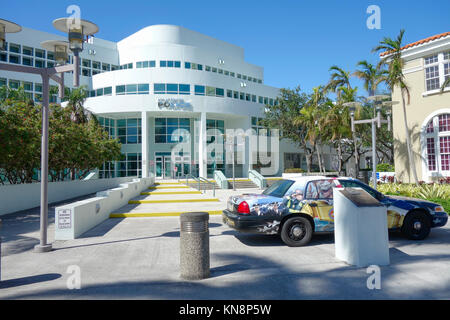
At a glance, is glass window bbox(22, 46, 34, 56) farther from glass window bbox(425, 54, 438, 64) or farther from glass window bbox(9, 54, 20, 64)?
glass window bbox(425, 54, 438, 64)

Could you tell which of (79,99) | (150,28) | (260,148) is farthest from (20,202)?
(150,28)

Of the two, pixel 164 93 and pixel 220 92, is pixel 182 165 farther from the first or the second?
pixel 220 92

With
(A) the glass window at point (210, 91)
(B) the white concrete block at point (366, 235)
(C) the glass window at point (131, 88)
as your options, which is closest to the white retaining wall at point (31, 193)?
(B) the white concrete block at point (366, 235)

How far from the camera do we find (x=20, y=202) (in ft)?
48.1

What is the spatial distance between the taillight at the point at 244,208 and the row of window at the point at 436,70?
17.0 m

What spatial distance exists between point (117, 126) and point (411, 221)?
3588 centimetres

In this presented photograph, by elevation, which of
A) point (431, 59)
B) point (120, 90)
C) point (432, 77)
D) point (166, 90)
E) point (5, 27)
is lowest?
point (5, 27)

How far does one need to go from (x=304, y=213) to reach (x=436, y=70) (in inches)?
679

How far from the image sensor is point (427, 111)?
65.2 feet

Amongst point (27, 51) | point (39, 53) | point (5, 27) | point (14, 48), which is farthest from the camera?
point (39, 53)

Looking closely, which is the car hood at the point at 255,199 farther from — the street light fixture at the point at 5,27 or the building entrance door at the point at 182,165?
the building entrance door at the point at 182,165

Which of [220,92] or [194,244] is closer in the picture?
[194,244]

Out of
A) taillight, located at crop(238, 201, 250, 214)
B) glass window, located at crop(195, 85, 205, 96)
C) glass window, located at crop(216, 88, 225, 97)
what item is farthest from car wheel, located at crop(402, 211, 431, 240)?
glass window, located at crop(216, 88, 225, 97)

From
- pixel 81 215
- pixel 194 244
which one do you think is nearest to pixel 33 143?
pixel 81 215
